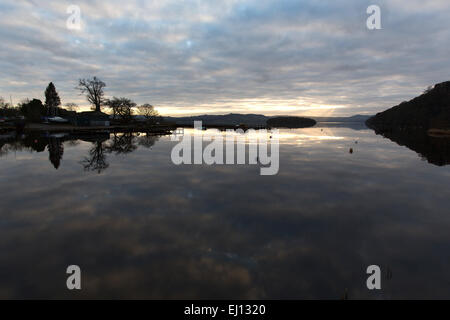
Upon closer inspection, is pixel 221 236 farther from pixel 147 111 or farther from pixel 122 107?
pixel 147 111

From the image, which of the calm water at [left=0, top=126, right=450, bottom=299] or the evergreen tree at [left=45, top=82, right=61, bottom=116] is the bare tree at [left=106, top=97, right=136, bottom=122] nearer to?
the evergreen tree at [left=45, top=82, right=61, bottom=116]

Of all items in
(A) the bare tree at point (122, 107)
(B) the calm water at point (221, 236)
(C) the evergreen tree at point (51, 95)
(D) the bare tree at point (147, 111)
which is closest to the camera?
(B) the calm water at point (221, 236)

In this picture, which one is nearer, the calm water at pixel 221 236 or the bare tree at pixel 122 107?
the calm water at pixel 221 236

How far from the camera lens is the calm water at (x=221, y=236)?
723 cm

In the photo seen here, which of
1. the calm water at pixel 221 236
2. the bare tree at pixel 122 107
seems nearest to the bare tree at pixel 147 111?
the bare tree at pixel 122 107

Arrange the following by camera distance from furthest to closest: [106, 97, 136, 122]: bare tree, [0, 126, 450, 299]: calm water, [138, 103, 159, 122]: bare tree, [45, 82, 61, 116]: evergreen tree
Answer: [138, 103, 159, 122]: bare tree < [45, 82, 61, 116]: evergreen tree < [106, 97, 136, 122]: bare tree < [0, 126, 450, 299]: calm water

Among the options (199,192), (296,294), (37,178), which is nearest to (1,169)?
(37,178)

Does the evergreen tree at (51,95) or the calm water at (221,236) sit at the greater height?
the evergreen tree at (51,95)

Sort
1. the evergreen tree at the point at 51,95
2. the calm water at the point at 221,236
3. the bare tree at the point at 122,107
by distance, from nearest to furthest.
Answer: the calm water at the point at 221,236, the bare tree at the point at 122,107, the evergreen tree at the point at 51,95

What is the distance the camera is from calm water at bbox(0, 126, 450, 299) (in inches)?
285

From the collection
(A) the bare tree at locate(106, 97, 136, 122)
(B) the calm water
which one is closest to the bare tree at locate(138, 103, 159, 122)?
(A) the bare tree at locate(106, 97, 136, 122)

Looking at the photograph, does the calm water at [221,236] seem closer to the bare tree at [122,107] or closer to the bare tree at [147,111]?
the bare tree at [122,107]
